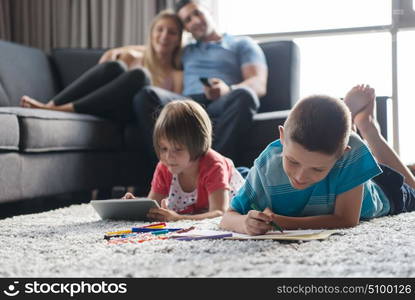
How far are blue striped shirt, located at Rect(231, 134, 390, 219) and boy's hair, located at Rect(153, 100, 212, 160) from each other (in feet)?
1.10

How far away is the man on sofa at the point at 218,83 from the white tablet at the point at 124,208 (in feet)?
2.69

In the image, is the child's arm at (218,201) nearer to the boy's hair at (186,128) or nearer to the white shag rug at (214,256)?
the boy's hair at (186,128)

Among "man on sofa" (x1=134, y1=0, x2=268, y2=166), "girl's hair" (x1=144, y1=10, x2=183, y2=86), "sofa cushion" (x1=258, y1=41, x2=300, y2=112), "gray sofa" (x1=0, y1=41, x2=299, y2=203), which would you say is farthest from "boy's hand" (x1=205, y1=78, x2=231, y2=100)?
"girl's hair" (x1=144, y1=10, x2=183, y2=86)

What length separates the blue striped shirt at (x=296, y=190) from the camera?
1352 millimetres

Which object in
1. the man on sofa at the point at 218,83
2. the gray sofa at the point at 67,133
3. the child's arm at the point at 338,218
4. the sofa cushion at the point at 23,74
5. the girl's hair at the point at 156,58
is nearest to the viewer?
the child's arm at the point at 338,218

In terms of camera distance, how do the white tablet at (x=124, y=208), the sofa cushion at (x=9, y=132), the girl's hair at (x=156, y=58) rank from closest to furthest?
1. the white tablet at (x=124, y=208)
2. the sofa cushion at (x=9, y=132)
3. the girl's hair at (x=156, y=58)

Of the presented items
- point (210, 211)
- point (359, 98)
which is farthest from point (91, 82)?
point (359, 98)

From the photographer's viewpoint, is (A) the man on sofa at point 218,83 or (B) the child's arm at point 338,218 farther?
(A) the man on sofa at point 218,83

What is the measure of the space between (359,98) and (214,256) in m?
0.92

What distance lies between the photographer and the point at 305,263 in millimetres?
972

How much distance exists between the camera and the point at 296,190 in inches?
54.6

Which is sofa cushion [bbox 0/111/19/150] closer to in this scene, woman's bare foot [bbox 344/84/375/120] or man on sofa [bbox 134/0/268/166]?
man on sofa [bbox 134/0/268/166]

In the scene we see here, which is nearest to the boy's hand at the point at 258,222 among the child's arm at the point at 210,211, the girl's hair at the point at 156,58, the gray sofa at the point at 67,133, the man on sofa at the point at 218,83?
the child's arm at the point at 210,211

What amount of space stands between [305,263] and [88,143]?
166cm
